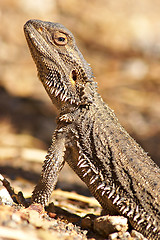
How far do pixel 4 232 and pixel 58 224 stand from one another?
3.24 feet

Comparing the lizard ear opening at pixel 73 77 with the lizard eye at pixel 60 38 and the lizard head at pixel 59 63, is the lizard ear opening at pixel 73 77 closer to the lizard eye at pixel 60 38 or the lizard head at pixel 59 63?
the lizard head at pixel 59 63

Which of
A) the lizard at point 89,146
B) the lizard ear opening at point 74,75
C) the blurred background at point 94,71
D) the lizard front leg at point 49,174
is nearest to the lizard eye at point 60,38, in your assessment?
the lizard at point 89,146

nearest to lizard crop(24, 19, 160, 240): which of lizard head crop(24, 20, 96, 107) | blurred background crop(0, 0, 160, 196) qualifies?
lizard head crop(24, 20, 96, 107)

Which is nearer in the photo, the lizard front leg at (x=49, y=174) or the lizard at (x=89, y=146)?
the lizard at (x=89, y=146)

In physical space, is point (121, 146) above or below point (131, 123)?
below

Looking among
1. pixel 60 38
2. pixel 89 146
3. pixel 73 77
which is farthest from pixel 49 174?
pixel 60 38

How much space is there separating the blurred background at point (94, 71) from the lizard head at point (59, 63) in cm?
219

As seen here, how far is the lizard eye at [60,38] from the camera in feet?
13.0

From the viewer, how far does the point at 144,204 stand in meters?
3.43

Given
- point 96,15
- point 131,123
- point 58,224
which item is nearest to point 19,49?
point 96,15

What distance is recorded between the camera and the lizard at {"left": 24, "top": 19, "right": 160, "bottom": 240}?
3480 mm

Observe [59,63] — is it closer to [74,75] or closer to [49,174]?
[74,75]

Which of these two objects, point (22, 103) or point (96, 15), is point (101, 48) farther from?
point (22, 103)

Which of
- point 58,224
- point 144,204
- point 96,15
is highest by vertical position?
point 96,15
